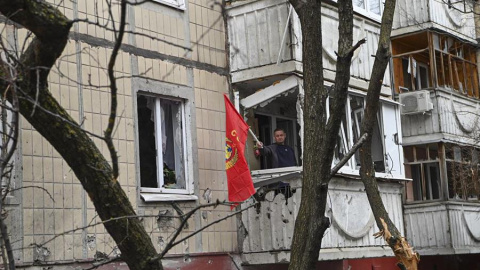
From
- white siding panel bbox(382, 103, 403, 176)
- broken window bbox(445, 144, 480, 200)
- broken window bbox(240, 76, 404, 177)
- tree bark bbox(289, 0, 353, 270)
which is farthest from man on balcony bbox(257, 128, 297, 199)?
broken window bbox(445, 144, 480, 200)

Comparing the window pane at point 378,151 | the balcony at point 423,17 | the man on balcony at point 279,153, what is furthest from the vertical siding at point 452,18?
the man on balcony at point 279,153

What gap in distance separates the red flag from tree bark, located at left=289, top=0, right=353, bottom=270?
470cm

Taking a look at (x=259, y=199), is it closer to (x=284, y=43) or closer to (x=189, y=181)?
(x=189, y=181)

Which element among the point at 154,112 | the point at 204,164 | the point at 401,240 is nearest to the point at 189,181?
the point at 204,164

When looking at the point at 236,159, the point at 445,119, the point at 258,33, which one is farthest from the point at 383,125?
the point at 445,119

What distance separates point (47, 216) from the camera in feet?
33.9

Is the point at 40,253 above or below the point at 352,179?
below

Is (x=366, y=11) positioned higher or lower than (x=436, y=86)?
higher

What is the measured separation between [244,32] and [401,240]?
15.7 ft

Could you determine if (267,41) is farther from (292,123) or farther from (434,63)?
(434,63)

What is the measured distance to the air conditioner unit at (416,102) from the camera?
18.8m

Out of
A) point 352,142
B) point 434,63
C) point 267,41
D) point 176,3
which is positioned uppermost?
point 434,63

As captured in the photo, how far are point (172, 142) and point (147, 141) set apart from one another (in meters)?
0.61

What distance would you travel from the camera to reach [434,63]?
63.8 ft
